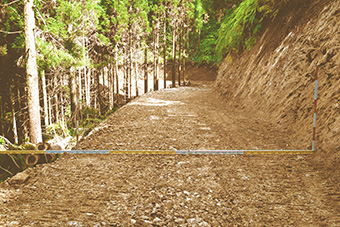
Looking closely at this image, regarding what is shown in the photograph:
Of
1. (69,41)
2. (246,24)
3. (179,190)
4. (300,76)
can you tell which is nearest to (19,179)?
Answer: (179,190)

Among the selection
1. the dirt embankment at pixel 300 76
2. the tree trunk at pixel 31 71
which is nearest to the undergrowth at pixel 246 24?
the dirt embankment at pixel 300 76

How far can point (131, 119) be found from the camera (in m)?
7.57

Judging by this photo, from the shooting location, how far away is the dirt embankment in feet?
12.7

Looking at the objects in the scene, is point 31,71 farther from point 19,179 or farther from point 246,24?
point 246,24

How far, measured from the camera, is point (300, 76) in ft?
17.4

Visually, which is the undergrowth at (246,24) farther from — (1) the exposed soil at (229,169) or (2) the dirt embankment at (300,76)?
(1) the exposed soil at (229,169)

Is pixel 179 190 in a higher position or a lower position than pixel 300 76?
lower

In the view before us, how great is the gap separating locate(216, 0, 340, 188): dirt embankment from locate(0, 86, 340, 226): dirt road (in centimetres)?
38

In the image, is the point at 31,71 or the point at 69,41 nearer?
the point at 31,71

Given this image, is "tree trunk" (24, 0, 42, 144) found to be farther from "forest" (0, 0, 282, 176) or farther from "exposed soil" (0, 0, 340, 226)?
"exposed soil" (0, 0, 340, 226)

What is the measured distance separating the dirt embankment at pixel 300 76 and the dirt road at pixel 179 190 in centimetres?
38

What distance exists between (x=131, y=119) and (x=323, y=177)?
18.6 ft

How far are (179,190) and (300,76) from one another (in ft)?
13.9

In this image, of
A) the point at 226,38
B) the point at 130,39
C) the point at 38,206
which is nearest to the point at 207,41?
the point at 130,39
